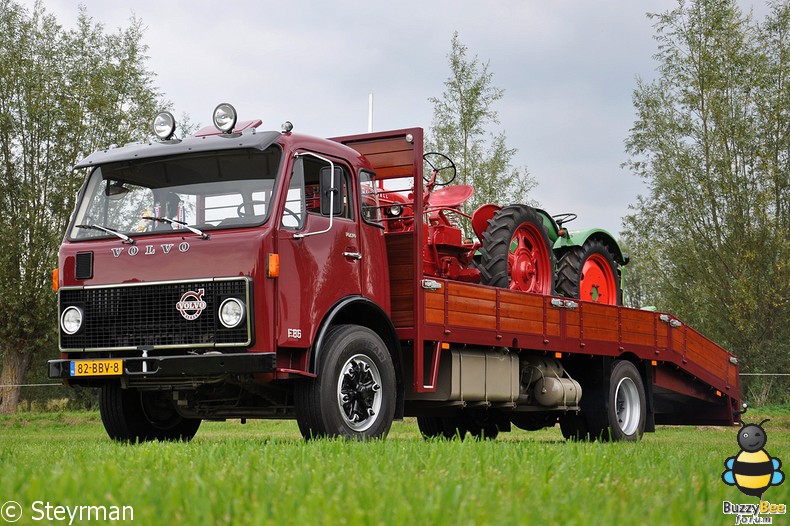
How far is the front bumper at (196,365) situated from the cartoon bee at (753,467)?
4.27m

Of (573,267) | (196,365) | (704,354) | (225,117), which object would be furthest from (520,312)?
(704,354)

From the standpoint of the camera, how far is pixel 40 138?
93.8 feet

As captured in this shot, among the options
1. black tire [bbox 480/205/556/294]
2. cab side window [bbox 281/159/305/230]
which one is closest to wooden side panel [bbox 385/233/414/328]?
cab side window [bbox 281/159/305/230]

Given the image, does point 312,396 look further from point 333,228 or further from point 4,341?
point 4,341

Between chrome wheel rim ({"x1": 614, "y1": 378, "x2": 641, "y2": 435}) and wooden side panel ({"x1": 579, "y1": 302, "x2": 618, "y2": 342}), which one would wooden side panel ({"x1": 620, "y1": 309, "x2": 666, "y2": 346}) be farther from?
chrome wheel rim ({"x1": 614, "y1": 378, "x2": 641, "y2": 435})

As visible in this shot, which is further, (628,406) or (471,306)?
(628,406)

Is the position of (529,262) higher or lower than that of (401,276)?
higher

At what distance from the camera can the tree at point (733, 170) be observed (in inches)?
1211

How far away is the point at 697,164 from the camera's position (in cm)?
3169

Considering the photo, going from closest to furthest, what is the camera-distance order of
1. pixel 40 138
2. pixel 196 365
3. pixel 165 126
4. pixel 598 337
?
pixel 196 365 → pixel 165 126 → pixel 598 337 → pixel 40 138

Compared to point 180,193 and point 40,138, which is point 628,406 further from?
point 40,138

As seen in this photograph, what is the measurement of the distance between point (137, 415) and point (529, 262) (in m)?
5.16

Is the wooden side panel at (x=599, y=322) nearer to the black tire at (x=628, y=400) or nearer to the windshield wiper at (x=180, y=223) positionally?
the black tire at (x=628, y=400)

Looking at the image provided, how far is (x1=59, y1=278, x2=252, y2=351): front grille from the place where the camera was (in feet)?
27.9
